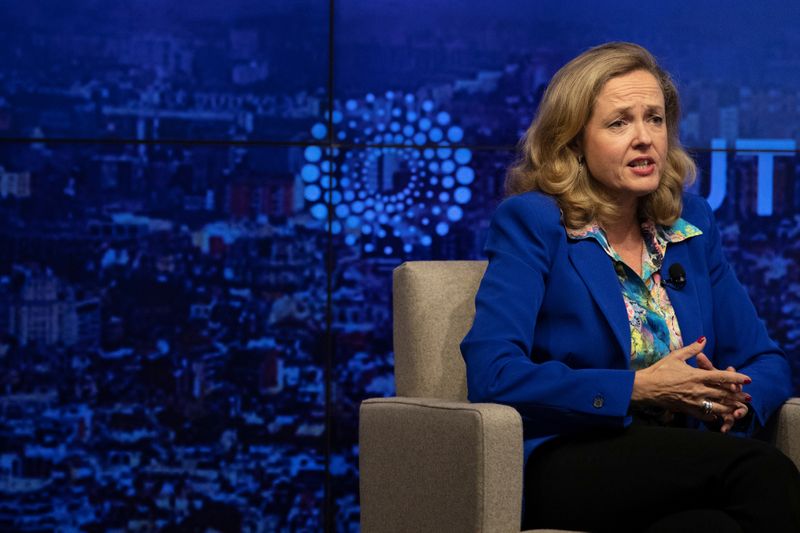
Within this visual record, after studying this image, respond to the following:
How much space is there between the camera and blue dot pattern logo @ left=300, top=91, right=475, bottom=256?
124 inches

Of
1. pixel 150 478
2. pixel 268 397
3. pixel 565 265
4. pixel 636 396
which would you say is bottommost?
pixel 150 478

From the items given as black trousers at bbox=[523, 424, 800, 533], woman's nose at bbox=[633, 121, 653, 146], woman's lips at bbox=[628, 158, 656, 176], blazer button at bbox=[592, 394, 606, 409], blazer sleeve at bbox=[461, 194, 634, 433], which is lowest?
black trousers at bbox=[523, 424, 800, 533]

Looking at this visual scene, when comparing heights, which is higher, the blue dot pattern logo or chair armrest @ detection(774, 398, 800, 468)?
the blue dot pattern logo

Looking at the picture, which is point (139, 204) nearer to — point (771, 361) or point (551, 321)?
point (551, 321)

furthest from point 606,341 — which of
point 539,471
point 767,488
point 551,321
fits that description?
point 767,488

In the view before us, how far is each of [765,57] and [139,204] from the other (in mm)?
2037

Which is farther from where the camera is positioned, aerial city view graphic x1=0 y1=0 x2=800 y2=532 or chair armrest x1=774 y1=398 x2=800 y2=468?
aerial city view graphic x1=0 y1=0 x2=800 y2=532

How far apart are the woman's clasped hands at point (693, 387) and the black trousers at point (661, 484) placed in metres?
0.07

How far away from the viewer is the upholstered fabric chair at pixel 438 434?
164 cm

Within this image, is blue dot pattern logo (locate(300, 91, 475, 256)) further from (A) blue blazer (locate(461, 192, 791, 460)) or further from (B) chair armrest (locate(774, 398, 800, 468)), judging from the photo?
(B) chair armrest (locate(774, 398, 800, 468))

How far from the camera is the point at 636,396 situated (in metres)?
1.80

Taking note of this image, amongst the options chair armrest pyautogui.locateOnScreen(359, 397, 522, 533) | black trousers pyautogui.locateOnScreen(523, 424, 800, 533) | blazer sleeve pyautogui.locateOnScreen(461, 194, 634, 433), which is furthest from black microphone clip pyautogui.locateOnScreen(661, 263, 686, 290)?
chair armrest pyautogui.locateOnScreen(359, 397, 522, 533)

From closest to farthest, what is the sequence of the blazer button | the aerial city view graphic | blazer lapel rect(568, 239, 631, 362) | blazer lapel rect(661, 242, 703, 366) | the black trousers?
the black trousers → the blazer button → blazer lapel rect(568, 239, 631, 362) → blazer lapel rect(661, 242, 703, 366) → the aerial city view graphic

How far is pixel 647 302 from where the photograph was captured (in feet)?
6.66
